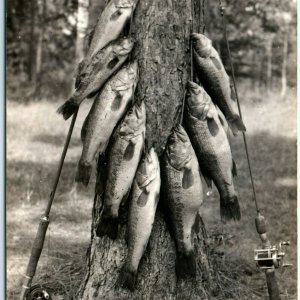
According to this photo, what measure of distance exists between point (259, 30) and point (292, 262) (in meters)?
0.76

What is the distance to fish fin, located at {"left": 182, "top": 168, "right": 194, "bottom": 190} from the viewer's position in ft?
6.13

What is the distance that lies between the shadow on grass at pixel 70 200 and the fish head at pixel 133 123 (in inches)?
8.5

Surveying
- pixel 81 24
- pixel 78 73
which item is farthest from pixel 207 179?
pixel 81 24

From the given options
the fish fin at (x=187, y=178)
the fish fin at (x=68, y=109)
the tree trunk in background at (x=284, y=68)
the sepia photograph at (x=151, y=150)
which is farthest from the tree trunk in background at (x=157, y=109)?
the tree trunk in background at (x=284, y=68)

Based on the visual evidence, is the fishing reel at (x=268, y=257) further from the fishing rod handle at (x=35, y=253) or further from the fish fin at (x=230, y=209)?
the fishing rod handle at (x=35, y=253)

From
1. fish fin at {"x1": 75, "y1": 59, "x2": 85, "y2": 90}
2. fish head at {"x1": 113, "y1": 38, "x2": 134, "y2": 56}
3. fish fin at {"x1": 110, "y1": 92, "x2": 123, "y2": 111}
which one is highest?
fish head at {"x1": 113, "y1": 38, "x2": 134, "y2": 56}

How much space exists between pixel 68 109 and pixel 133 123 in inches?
8.5

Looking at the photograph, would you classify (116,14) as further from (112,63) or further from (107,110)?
(107,110)

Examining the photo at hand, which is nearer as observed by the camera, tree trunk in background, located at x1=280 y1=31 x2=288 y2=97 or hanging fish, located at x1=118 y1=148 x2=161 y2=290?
hanging fish, located at x1=118 y1=148 x2=161 y2=290

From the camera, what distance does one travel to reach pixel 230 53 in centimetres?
196

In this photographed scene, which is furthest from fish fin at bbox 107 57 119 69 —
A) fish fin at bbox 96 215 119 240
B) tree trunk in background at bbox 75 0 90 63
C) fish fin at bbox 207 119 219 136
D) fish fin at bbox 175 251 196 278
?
fish fin at bbox 175 251 196 278

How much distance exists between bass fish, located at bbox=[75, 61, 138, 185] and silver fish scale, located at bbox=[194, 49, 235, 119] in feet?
0.68

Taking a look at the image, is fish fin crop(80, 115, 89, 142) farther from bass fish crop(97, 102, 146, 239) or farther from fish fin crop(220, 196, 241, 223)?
fish fin crop(220, 196, 241, 223)

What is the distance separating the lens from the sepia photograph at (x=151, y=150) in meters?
1.88
